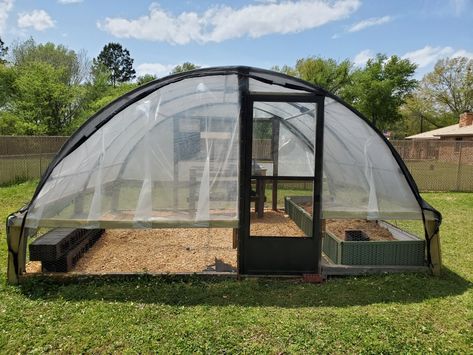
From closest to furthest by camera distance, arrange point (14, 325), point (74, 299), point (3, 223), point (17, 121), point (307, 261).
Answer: point (14, 325), point (74, 299), point (307, 261), point (3, 223), point (17, 121)

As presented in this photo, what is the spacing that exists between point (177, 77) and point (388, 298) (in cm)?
341

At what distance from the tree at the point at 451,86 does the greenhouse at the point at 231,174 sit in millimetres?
42619

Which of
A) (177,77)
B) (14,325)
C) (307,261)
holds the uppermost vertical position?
(177,77)

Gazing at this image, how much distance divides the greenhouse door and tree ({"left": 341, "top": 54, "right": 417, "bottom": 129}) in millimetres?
25499


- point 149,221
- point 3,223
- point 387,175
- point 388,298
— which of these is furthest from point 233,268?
point 3,223

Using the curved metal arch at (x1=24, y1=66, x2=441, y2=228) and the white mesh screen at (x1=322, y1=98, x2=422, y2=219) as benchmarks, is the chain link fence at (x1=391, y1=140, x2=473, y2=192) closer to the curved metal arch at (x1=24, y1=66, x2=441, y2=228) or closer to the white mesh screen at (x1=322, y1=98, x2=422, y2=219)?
the white mesh screen at (x1=322, y1=98, x2=422, y2=219)

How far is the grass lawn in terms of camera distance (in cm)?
289

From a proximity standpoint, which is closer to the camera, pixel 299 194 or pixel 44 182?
pixel 44 182

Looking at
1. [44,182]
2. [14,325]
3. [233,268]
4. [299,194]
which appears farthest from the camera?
[299,194]

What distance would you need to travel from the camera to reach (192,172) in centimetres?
407

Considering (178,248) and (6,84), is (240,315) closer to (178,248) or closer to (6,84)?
(178,248)

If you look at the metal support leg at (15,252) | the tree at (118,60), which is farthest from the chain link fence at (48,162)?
the tree at (118,60)

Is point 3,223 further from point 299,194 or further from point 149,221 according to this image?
point 299,194

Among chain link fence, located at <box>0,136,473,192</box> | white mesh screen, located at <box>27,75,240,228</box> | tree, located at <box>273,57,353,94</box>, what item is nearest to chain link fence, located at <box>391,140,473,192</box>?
chain link fence, located at <box>0,136,473,192</box>
